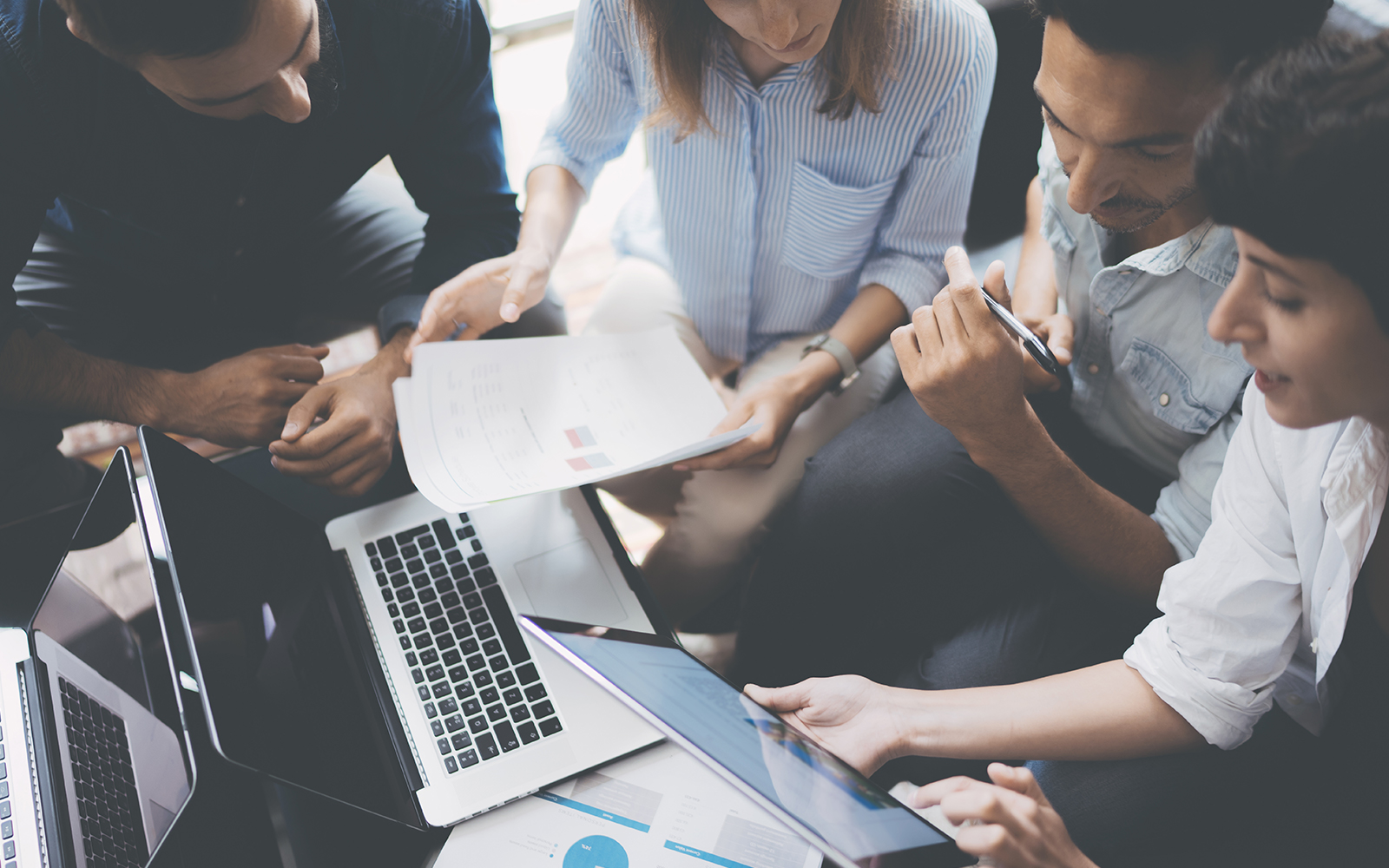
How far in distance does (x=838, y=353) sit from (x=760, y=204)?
0.25m

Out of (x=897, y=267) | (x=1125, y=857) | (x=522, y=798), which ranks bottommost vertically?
(x=1125, y=857)

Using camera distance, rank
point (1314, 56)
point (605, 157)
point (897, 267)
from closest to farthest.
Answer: point (1314, 56) < point (897, 267) < point (605, 157)

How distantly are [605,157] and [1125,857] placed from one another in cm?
117

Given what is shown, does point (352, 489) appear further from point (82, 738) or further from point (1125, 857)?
point (1125, 857)

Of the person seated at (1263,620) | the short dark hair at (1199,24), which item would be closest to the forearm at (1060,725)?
the person seated at (1263,620)

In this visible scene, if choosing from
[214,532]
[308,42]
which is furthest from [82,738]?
[308,42]

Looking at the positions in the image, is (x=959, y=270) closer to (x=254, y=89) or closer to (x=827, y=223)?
(x=827, y=223)

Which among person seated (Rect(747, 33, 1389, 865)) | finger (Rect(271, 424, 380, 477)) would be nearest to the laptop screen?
finger (Rect(271, 424, 380, 477))

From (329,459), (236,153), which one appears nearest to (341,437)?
(329,459)

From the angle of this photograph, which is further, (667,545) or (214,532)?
(667,545)

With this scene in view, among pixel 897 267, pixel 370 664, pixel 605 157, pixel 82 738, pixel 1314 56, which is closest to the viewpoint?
pixel 1314 56

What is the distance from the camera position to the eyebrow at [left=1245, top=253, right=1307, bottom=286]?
0.55m

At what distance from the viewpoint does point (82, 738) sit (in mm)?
686

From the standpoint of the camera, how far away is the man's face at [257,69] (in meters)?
0.82
